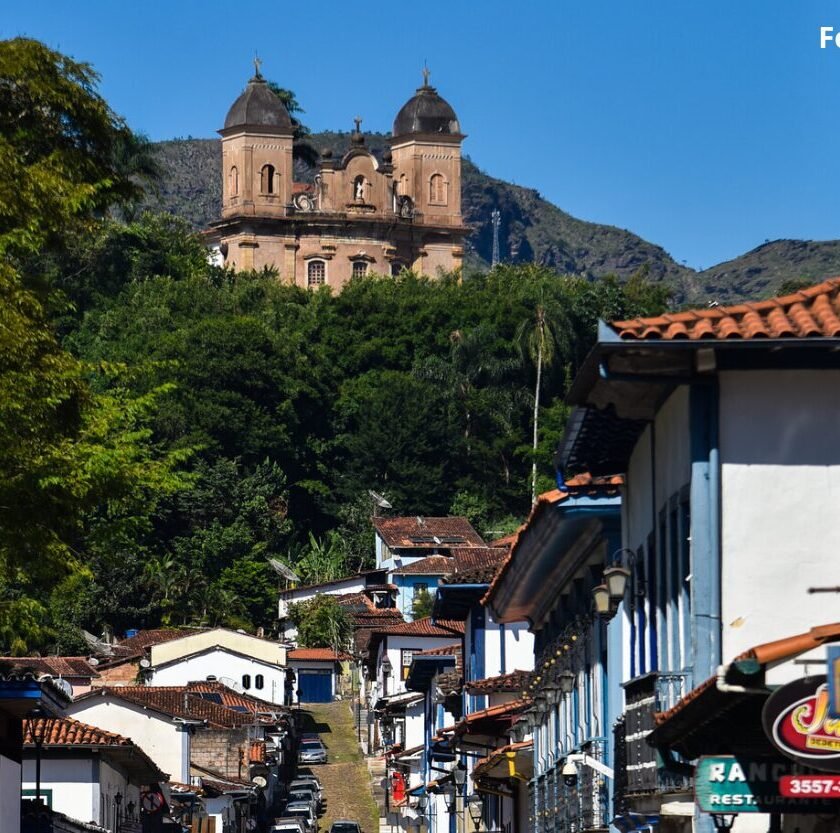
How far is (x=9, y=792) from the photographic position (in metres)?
22.4

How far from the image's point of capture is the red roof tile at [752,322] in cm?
1284

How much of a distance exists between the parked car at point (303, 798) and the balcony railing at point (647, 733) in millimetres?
48841

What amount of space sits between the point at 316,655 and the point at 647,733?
8498 cm

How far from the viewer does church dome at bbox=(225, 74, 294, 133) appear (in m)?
136

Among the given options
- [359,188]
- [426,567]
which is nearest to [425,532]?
[426,567]

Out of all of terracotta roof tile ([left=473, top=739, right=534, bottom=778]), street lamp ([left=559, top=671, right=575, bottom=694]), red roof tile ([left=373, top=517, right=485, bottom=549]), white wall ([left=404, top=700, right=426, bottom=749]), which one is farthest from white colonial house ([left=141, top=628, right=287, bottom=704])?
street lamp ([left=559, top=671, right=575, bottom=694])

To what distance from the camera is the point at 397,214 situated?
13575 centimetres

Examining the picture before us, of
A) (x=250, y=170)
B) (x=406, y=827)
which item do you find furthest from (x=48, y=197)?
(x=250, y=170)

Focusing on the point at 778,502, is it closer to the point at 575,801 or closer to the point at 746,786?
the point at 746,786

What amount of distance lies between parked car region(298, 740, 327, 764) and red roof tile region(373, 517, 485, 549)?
2495 cm

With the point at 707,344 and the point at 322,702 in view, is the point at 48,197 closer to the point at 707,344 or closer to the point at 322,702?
the point at 707,344

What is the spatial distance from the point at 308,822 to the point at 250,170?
259ft

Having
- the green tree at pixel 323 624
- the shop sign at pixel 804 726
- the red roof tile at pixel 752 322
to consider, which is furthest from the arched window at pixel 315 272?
the shop sign at pixel 804 726

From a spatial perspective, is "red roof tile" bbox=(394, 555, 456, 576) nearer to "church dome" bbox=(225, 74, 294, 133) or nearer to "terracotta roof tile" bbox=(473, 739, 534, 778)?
"church dome" bbox=(225, 74, 294, 133)
